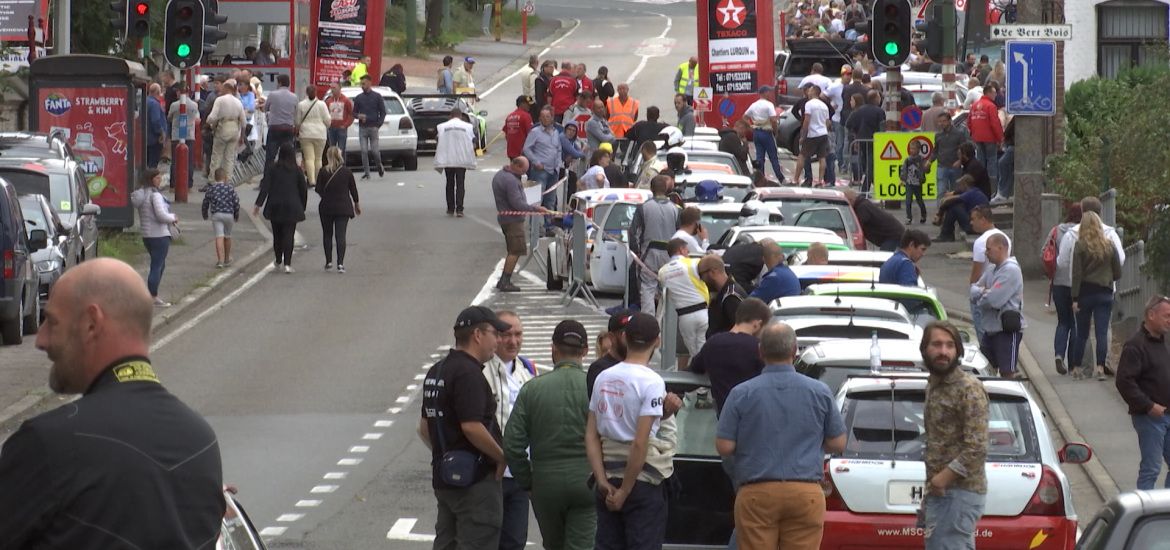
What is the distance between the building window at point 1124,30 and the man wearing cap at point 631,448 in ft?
87.3

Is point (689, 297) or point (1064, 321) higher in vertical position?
point (689, 297)

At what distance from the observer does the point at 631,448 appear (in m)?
9.27

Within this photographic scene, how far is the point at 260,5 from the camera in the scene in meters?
42.7

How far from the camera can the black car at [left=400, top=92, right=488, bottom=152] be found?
4141cm

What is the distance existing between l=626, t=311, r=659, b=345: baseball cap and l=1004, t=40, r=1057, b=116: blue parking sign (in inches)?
518

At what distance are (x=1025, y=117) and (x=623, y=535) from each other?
50.6ft

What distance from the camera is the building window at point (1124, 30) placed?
34.2 m


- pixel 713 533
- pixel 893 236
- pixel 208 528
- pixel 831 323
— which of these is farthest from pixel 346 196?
pixel 208 528

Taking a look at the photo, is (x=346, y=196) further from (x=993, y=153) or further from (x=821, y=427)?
(x=821, y=427)

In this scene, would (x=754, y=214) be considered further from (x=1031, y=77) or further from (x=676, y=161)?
(x=676, y=161)

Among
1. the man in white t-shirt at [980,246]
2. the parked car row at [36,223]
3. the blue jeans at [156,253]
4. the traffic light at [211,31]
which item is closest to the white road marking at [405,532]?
the man in white t-shirt at [980,246]

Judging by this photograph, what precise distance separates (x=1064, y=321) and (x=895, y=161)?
10.1 metres

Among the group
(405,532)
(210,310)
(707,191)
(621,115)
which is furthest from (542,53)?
(405,532)

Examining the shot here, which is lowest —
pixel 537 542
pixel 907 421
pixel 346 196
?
pixel 537 542
